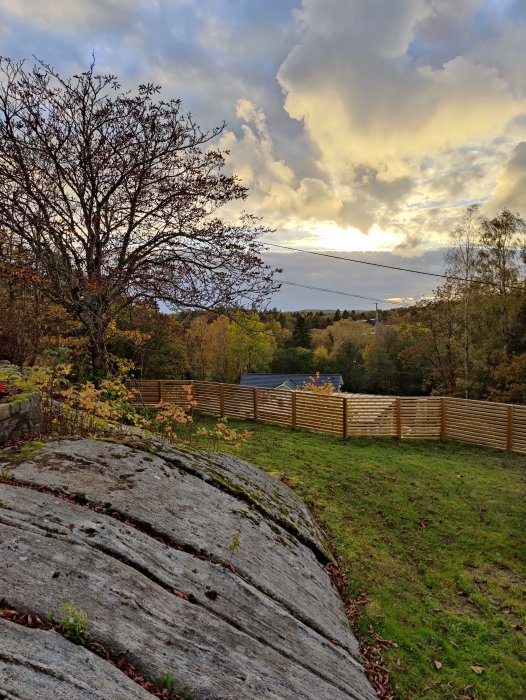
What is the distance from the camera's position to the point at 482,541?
619cm

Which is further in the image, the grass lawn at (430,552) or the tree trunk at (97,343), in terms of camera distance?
the tree trunk at (97,343)

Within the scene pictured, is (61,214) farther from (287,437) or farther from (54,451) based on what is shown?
(287,437)

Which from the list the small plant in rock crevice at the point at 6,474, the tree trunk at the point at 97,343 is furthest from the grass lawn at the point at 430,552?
the small plant in rock crevice at the point at 6,474

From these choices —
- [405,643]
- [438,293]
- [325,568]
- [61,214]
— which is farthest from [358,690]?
[438,293]

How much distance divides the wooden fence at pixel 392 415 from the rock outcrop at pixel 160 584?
305 inches

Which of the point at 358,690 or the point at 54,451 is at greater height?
the point at 54,451

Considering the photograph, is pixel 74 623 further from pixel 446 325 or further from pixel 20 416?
pixel 446 325

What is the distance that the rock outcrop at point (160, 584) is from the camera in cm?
225

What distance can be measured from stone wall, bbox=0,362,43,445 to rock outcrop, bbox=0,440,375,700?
574 millimetres

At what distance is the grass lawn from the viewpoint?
12.5 feet

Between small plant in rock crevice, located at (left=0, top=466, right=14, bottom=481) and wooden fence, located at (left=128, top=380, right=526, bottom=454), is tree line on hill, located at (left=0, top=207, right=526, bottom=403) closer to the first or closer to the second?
wooden fence, located at (left=128, top=380, right=526, bottom=454)

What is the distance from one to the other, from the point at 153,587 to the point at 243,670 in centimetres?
80

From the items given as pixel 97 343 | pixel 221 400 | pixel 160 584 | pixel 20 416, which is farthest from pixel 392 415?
pixel 160 584

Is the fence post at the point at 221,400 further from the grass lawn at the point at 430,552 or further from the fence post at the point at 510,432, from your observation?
the fence post at the point at 510,432
